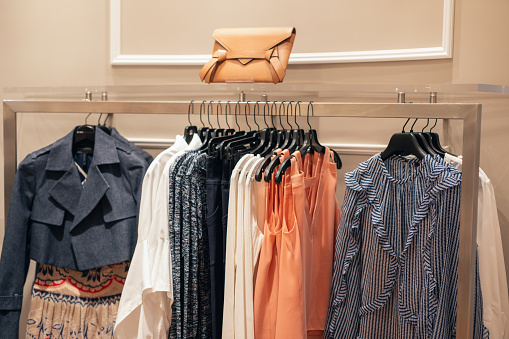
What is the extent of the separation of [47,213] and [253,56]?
0.99 m

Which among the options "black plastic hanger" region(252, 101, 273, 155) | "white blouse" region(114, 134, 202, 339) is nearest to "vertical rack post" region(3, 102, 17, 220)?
"white blouse" region(114, 134, 202, 339)

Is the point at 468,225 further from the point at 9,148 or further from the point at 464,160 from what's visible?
the point at 9,148

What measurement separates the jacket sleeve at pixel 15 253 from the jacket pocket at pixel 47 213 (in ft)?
0.13

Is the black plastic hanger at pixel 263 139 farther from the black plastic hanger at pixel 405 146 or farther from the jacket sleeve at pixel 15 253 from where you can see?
the jacket sleeve at pixel 15 253

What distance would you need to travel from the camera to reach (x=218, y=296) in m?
1.84

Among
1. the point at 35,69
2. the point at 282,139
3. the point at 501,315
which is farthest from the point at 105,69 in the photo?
the point at 501,315

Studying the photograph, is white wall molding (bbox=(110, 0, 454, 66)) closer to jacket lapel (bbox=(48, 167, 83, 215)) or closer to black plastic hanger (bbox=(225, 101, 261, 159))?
black plastic hanger (bbox=(225, 101, 261, 159))

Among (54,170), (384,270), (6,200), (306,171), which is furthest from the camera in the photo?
(6,200)

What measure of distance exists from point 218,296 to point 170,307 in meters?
0.16

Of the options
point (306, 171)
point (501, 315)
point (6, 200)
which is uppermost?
point (306, 171)

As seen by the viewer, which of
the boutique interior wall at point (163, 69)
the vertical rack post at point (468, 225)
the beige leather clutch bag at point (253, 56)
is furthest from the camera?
the boutique interior wall at point (163, 69)

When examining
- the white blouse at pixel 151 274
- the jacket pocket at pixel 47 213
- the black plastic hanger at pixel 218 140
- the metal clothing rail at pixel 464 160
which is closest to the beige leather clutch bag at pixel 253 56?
the black plastic hanger at pixel 218 140

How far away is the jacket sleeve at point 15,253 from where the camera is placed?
2.06 metres

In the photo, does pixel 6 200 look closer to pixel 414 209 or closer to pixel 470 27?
pixel 414 209
